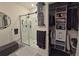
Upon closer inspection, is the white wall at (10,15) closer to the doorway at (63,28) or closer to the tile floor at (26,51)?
the tile floor at (26,51)

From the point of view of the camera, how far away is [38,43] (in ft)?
4.52

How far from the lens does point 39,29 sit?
1.36 metres

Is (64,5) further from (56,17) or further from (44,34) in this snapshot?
(44,34)

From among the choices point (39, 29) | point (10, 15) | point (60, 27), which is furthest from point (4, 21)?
point (60, 27)

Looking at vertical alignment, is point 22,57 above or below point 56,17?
below

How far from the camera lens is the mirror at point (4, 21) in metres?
1.31

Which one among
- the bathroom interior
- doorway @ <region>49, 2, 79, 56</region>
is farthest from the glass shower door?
doorway @ <region>49, 2, 79, 56</region>

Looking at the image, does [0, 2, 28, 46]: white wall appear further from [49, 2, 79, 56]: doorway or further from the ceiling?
[49, 2, 79, 56]: doorway

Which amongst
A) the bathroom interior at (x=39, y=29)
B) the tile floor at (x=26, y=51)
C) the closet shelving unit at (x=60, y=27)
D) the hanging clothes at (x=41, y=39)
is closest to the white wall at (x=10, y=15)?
the bathroom interior at (x=39, y=29)

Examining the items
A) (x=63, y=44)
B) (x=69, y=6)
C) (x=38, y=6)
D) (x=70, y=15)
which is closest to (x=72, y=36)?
(x=63, y=44)

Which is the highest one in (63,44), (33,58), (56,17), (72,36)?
(56,17)

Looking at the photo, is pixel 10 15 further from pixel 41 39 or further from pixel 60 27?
pixel 60 27

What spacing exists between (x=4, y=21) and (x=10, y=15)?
0.11 m

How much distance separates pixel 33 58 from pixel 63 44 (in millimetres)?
439
